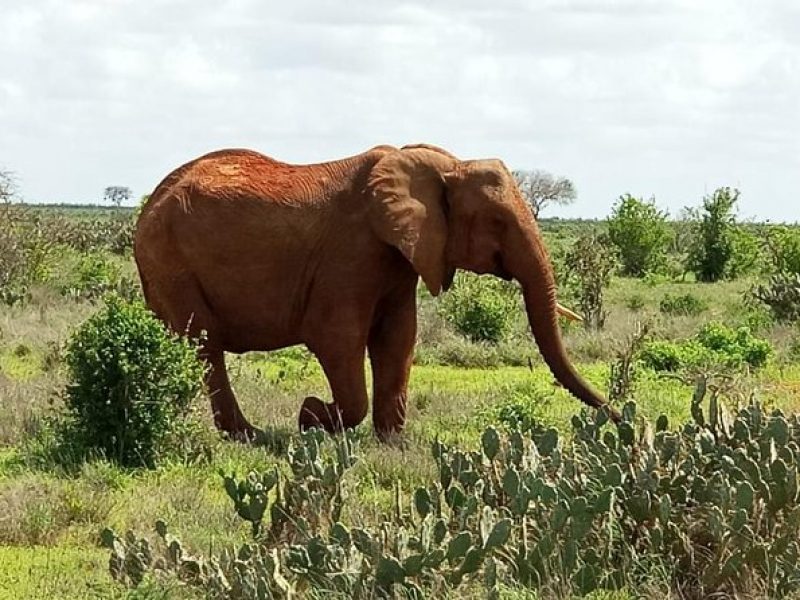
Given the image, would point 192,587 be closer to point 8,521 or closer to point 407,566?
point 407,566

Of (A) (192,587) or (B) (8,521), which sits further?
(B) (8,521)

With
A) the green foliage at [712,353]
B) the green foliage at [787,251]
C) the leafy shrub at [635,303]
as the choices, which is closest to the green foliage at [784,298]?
the green foliage at [787,251]

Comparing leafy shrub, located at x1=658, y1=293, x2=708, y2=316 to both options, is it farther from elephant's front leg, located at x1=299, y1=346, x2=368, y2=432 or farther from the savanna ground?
elephant's front leg, located at x1=299, y1=346, x2=368, y2=432

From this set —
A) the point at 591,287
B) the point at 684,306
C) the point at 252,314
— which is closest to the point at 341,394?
the point at 252,314

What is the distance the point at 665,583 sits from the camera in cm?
630

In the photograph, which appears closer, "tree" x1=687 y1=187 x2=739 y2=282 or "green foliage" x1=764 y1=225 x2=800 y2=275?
"green foliage" x1=764 y1=225 x2=800 y2=275

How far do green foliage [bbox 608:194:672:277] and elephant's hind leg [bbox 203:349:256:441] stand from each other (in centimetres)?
2529

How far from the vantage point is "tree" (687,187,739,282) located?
33.9 m

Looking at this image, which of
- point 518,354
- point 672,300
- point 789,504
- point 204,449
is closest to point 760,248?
point 672,300

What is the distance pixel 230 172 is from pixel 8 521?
4.37 metres

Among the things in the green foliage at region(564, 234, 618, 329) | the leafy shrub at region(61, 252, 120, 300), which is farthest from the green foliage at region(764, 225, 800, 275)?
the leafy shrub at region(61, 252, 120, 300)

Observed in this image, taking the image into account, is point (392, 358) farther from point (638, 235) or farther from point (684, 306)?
point (638, 235)

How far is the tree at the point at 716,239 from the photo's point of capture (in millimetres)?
33906

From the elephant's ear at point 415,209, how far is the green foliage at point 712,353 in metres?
5.31
